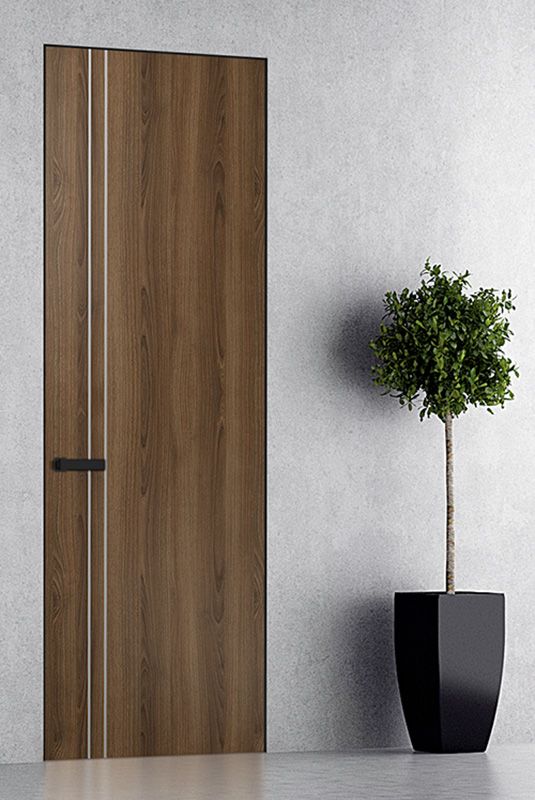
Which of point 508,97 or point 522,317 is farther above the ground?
point 508,97

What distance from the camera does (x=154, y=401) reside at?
530 centimetres

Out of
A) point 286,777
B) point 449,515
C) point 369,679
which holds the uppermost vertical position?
point 449,515

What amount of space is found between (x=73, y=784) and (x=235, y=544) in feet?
3.55

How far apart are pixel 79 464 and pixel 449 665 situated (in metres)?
1.34

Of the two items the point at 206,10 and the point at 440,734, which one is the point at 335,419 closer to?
the point at 440,734

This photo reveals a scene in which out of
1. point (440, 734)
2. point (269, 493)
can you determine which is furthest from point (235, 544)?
point (440, 734)

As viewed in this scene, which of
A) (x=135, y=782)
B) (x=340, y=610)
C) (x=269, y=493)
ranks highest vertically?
(x=269, y=493)

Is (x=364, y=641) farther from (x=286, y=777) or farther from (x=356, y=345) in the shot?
(x=356, y=345)

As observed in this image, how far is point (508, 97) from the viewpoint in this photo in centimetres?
575

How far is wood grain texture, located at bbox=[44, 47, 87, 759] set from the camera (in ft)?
16.9

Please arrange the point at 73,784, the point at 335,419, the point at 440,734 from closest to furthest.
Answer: the point at 73,784
the point at 440,734
the point at 335,419

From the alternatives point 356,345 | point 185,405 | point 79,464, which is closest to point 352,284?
point 356,345

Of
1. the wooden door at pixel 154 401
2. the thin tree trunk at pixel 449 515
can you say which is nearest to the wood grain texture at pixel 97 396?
the wooden door at pixel 154 401

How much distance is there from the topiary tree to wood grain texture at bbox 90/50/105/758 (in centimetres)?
90
